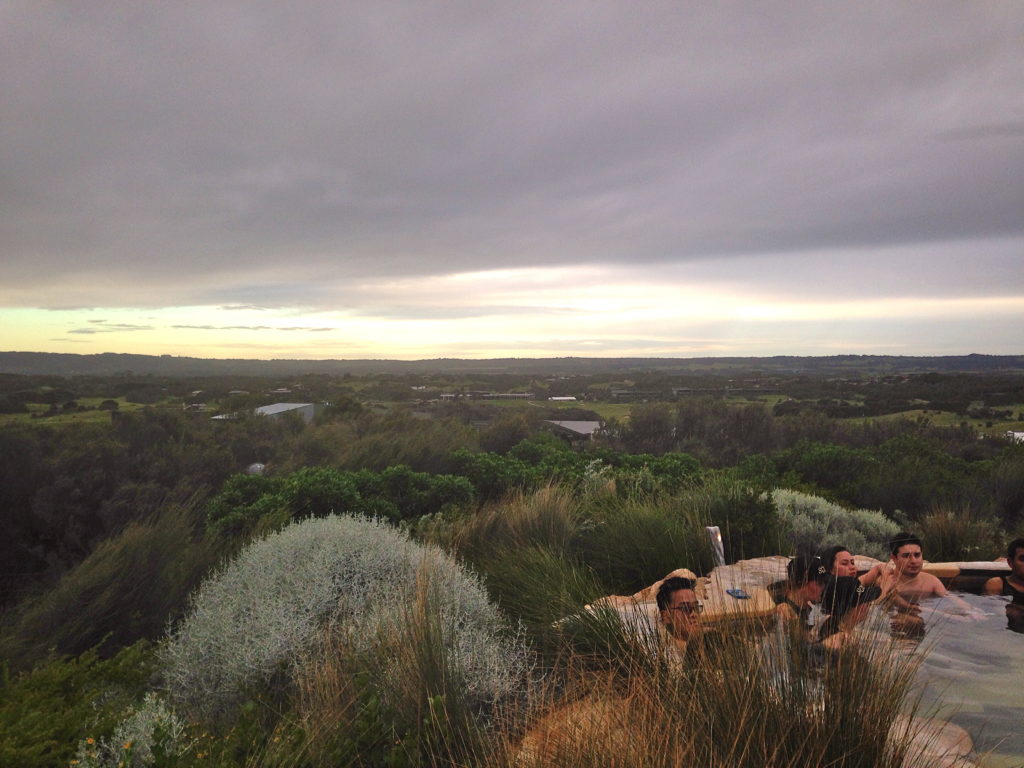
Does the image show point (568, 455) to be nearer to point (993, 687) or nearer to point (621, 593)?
point (621, 593)

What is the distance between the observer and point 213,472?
465 inches

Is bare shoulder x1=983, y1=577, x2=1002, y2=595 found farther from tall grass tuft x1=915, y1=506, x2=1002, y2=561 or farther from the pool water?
tall grass tuft x1=915, y1=506, x2=1002, y2=561

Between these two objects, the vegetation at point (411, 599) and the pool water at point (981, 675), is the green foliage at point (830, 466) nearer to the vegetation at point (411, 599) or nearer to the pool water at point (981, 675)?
the vegetation at point (411, 599)

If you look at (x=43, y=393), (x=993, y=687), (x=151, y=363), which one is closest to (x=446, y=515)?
(x=993, y=687)

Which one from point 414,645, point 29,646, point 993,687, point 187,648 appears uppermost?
point 414,645

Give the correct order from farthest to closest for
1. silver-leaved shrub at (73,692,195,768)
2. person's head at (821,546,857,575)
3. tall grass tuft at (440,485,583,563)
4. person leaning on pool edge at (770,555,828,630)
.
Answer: tall grass tuft at (440,485,583,563) < person's head at (821,546,857,575) < person leaning on pool edge at (770,555,828,630) < silver-leaved shrub at (73,692,195,768)

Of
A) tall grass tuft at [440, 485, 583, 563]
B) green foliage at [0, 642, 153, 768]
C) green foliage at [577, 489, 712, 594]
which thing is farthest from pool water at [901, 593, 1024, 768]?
green foliage at [0, 642, 153, 768]

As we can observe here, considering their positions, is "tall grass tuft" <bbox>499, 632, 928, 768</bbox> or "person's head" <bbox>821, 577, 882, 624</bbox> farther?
"person's head" <bbox>821, 577, 882, 624</bbox>

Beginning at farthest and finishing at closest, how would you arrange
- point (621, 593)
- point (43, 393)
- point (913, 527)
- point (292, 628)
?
1. point (43, 393)
2. point (913, 527)
3. point (621, 593)
4. point (292, 628)

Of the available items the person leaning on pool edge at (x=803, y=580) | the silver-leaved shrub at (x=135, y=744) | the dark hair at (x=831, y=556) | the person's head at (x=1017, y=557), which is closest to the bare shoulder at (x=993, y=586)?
the person's head at (x=1017, y=557)

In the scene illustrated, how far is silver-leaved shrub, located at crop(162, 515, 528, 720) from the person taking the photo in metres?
3.81

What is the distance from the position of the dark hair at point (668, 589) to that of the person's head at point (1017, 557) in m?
3.88

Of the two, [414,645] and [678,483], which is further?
[678,483]

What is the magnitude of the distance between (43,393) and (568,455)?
24610 mm
